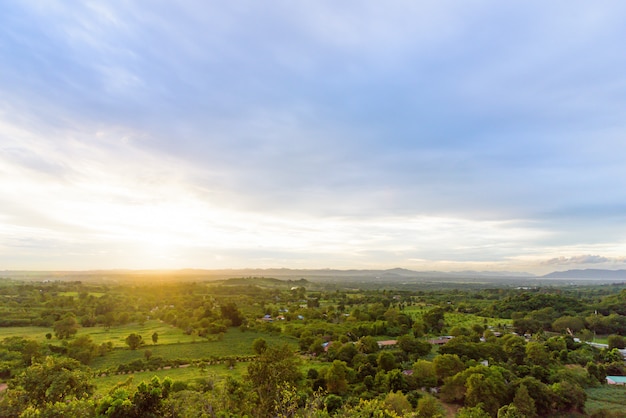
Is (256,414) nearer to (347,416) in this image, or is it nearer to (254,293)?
(347,416)

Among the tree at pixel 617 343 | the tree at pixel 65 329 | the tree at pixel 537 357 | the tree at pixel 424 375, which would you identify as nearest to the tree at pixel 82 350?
the tree at pixel 65 329

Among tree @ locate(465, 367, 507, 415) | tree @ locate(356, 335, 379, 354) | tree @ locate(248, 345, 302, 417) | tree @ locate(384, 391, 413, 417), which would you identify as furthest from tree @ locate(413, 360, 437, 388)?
tree @ locate(248, 345, 302, 417)

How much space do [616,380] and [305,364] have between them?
1199 inches

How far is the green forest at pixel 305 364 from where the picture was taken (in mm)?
15508

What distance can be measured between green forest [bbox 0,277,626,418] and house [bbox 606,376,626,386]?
74 cm

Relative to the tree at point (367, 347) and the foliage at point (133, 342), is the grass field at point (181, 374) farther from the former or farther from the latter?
the tree at point (367, 347)

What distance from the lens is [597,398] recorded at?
91.0 ft

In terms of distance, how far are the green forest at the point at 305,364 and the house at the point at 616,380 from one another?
736 millimetres

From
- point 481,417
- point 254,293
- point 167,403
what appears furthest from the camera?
point 254,293

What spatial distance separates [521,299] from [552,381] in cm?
5744

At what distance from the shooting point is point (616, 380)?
105ft

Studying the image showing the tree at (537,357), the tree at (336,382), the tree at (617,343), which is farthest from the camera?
the tree at (617,343)

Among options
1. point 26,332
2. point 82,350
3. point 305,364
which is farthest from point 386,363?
point 26,332

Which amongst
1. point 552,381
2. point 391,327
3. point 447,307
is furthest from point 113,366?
point 447,307
